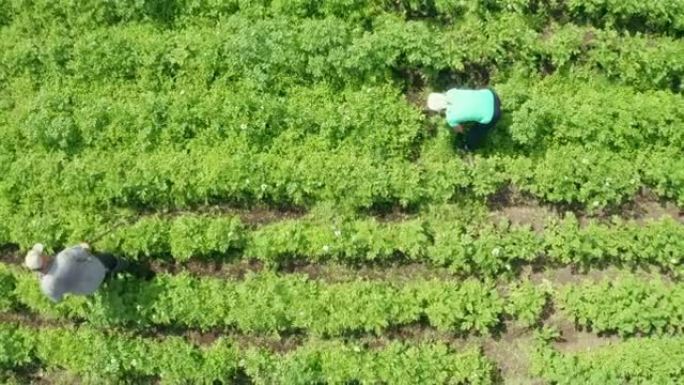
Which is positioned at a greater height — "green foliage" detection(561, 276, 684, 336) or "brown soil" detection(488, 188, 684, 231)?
"brown soil" detection(488, 188, 684, 231)

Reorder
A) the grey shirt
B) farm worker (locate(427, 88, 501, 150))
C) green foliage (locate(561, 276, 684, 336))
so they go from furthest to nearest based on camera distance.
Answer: green foliage (locate(561, 276, 684, 336)) < farm worker (locate(427, 88, 501, 150)) < the grey shirt

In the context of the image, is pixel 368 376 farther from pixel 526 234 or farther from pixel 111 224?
pixel 111 224

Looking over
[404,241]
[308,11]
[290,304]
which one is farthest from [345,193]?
[308,11]

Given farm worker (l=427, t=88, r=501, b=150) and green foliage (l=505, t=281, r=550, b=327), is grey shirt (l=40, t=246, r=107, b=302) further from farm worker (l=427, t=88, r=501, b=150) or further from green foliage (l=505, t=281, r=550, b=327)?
green foliage (l=505, t=281, r=550, b=327)

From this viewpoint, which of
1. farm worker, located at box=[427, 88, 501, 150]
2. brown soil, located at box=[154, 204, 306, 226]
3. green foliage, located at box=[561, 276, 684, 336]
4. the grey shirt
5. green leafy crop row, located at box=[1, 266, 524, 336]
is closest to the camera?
the grey shirt

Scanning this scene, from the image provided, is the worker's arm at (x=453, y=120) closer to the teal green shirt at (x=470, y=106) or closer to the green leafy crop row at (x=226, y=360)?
the teal green shirt at (x=470, y=106)

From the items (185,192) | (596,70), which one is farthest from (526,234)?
(185,192)

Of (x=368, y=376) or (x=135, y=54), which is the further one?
(x=135, y=54)

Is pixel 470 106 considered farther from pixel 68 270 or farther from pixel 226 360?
pixel 68 270

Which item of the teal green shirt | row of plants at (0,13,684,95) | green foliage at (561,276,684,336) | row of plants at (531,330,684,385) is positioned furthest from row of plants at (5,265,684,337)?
row of plants at (0,13,684,95)
